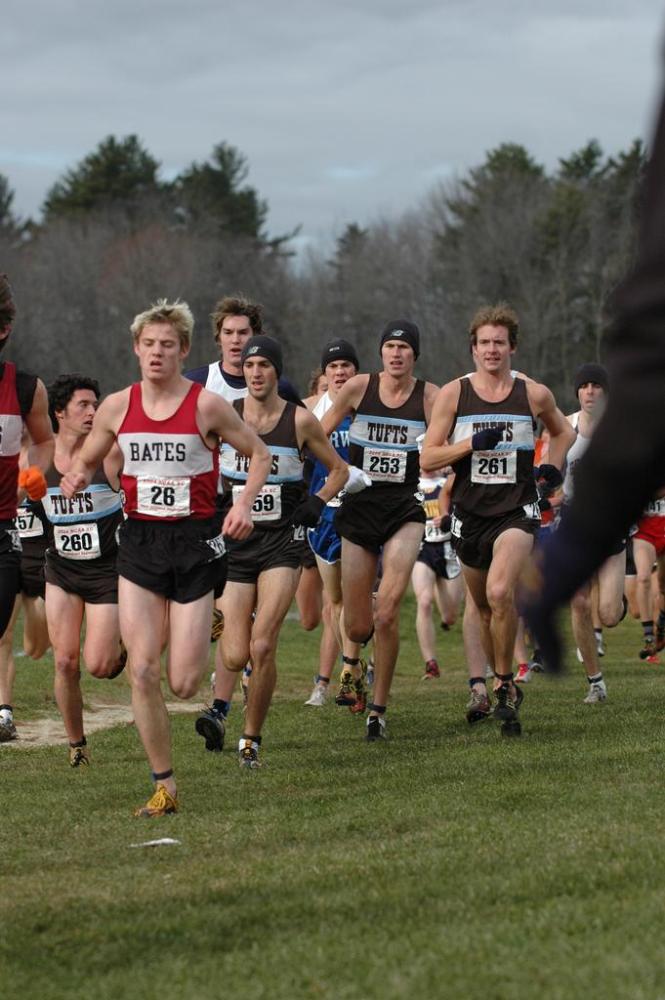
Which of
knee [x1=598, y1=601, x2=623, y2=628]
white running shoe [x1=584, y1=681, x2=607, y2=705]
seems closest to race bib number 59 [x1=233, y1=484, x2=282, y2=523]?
white running shoe [x1=584, y1=681, x2=607, y2=705]

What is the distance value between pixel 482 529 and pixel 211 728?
221 cm

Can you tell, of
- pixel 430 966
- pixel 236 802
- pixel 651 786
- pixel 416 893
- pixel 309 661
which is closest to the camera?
pixel 430 966

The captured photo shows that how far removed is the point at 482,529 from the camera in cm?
1063

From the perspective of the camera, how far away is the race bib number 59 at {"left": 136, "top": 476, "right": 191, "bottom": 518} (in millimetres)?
8102

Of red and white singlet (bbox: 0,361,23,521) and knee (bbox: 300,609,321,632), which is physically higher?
red and white singlet (bbox: 0,361,23,521)

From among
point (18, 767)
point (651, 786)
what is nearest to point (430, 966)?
point (651, 786)

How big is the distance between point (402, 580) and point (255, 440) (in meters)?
2.85

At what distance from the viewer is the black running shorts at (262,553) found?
10.1 m

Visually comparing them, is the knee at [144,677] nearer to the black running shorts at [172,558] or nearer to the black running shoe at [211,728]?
the black running shorts at [172,558]

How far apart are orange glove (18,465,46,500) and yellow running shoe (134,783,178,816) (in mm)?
1961

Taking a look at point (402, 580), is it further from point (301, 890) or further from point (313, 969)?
point (313, 969)

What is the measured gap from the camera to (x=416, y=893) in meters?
5.48

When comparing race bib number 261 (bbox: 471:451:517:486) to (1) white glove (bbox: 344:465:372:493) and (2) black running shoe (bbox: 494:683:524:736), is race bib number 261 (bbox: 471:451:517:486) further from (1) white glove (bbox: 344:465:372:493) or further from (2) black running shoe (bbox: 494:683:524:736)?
(2) black running shoe (bbox: 494:683:524:736)

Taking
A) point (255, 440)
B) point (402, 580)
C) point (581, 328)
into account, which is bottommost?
point (402, 580)
